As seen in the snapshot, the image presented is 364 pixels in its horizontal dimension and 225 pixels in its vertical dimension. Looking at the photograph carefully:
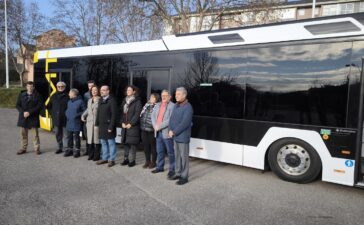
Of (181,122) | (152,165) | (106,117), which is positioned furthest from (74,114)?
(181,122)

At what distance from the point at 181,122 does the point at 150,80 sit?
253 cm

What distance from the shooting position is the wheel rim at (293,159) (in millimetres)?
5301

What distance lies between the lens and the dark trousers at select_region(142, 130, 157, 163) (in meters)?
6.19

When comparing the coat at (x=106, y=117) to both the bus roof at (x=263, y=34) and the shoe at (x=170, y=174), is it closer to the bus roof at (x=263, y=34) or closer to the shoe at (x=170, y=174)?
the shoe at (x=170, y=174)

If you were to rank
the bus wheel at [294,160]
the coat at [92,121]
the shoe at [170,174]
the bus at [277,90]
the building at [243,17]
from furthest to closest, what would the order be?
the building at [243,17] → the coat at [92,121] → the shoe at [170,174] → the bus wheel at [294,160] → the bus at [277,90]

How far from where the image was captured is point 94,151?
6.84m

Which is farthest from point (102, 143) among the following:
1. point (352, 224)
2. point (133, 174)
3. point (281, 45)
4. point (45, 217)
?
point (352, 224)

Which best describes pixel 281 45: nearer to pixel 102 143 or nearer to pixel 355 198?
pixel 355 198

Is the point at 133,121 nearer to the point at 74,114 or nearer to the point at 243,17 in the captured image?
the point at 74,114

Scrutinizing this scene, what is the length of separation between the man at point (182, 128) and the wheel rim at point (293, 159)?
1826 mm

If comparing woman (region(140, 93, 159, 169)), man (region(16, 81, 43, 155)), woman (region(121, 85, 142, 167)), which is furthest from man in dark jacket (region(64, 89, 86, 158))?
woman (region(140, 93, 159, 169))

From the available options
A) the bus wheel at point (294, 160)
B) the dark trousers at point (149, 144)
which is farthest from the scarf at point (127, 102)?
the bus wheel at point (294, 160)

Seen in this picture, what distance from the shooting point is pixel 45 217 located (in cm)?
378

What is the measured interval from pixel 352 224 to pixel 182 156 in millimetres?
2771
